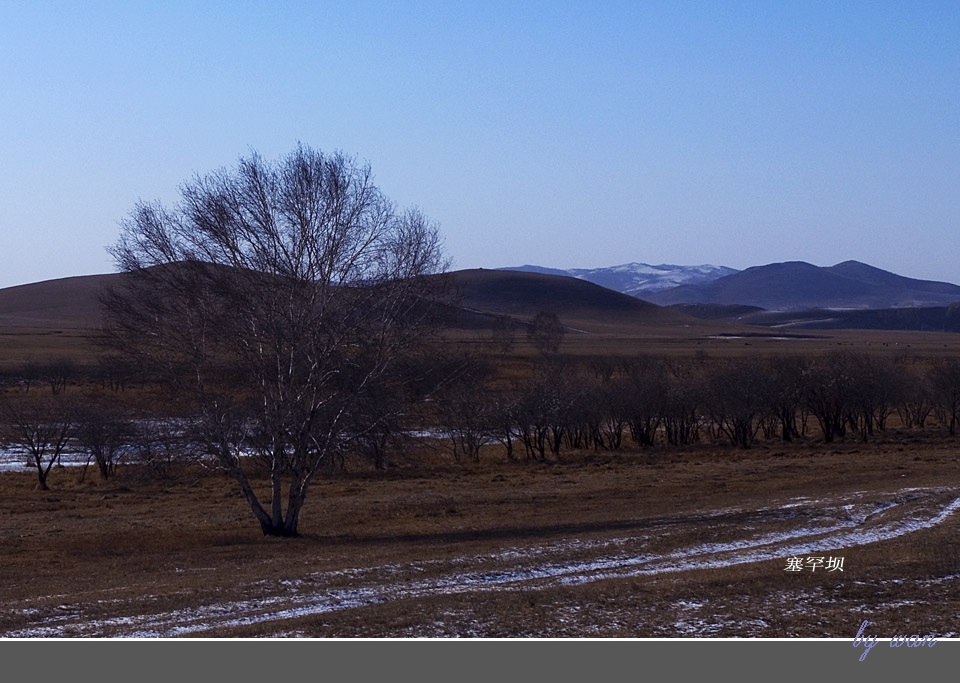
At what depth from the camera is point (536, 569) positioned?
15.1 m

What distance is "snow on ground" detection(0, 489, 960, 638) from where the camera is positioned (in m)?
11.2

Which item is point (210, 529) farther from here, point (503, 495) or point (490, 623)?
point (490, 623)

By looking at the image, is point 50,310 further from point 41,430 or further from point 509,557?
point 509,557

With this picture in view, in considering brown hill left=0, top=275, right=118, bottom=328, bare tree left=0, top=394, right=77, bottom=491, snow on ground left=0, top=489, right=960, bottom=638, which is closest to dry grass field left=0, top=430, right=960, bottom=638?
snow on ground left=0, top=489, right=960, bottom=638

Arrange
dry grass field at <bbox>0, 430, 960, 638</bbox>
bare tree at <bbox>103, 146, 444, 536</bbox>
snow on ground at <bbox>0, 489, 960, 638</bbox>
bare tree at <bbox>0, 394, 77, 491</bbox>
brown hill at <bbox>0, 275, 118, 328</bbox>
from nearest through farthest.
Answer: dry grass field at <bbox>0, 430, 960, 638</bbox> → snow on ground at <bbox>0, 489, 960, 638</bbox> → bare tree at <bbox>103, 146, 444, 536</bbox> → bare tree at <bbox>0, 394, 77, 491</bbox> → brown hill at <bbox>0, 275, 118, 328</bbox>

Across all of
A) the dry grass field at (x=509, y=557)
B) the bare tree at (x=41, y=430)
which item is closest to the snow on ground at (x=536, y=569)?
the dry grass field at (x=509, y=557)

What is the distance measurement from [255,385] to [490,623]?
46.6ft

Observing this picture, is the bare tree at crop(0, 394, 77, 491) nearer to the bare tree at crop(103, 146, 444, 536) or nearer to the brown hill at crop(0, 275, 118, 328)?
the bare tree at crop(103, 146, 444, 536)

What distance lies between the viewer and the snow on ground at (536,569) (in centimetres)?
1120

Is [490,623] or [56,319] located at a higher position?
[56,319]

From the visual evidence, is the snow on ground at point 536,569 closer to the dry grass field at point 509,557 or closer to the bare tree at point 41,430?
the dry grass field at point 509,557

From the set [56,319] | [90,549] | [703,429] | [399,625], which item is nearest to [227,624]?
[399,625]

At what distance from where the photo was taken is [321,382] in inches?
879

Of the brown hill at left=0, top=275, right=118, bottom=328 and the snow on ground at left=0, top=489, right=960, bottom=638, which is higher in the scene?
the brown hill at left=0, top=275, right=118, bottom=328
